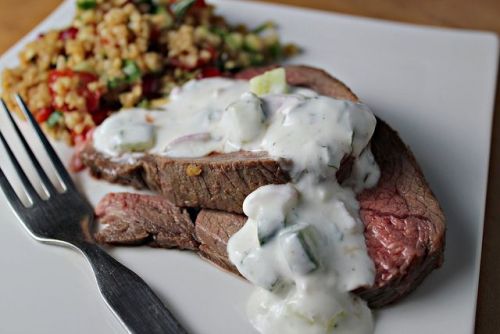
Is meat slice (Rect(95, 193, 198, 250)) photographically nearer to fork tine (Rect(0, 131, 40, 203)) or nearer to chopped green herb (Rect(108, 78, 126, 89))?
fork tine (Rect(0, 131, 40, 203))

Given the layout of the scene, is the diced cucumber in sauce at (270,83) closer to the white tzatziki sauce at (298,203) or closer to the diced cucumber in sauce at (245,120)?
the white tzatziki sauce at (298,203)

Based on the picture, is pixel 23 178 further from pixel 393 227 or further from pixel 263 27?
pixel 263 27

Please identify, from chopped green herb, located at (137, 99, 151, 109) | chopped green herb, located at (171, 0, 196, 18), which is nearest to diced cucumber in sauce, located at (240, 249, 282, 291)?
chopped green herb, located at (137, 99, 151, 109)

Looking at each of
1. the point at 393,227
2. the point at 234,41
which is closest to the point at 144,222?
the point at 393,227

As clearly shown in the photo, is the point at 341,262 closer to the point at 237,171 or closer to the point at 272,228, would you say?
the point at 272,228

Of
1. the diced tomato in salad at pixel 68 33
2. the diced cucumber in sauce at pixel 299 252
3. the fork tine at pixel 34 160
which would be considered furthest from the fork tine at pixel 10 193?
the diced cucumber in sauce at pixel 299 252
